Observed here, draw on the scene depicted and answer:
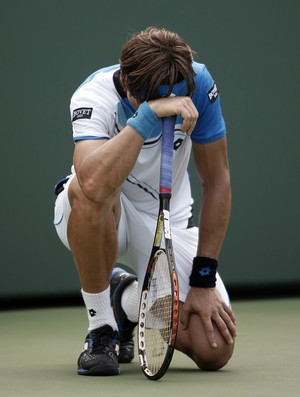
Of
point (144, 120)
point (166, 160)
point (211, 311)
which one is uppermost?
point (144, 120)

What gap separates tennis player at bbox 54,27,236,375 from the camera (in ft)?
10.8

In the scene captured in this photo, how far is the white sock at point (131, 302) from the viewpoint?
3.93 meters

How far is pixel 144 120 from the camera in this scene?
10.7ft

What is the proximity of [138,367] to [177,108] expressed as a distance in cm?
96

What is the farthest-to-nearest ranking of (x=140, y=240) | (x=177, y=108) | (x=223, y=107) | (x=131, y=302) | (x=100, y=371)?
(x=223, y=107) < (x=131, y=302) < (x=140, y=240) < (x=100, y=371) < (x=177, y=108)

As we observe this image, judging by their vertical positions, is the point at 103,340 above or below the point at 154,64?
below

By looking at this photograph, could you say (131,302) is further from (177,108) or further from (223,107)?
(223,107)

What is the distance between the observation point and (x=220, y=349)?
3547 millimetres

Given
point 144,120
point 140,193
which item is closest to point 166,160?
point 144,120

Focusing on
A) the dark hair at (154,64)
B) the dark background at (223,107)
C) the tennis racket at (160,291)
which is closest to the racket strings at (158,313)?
the tennis racket at (160,291)

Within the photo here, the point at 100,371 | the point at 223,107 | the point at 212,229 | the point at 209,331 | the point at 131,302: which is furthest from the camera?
the point at 223,107

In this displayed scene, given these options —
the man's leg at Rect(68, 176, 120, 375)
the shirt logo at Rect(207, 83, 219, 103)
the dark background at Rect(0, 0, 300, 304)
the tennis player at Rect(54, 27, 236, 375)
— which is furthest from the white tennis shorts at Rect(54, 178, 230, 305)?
the dark background at Rect(0, 0, 300, 304)

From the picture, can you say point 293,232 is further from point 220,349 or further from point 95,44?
point 220,349

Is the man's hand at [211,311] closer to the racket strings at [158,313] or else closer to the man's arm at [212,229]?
the man's arm at [212,229]
